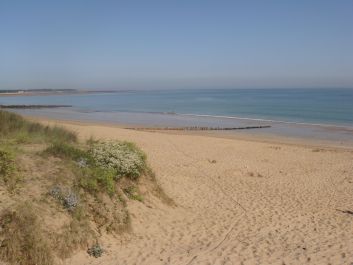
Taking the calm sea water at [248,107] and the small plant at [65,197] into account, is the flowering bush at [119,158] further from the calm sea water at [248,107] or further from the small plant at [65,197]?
the calm sea water at [248,107]

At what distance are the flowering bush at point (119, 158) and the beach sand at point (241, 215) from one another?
2.50 feet

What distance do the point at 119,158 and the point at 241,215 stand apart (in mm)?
3264

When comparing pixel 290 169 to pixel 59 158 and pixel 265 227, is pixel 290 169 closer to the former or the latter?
pixel 265 227

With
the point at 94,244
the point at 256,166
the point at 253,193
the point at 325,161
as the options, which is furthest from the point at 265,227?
the point at 325,161

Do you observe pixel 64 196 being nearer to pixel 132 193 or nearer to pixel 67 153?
pixel 67 153

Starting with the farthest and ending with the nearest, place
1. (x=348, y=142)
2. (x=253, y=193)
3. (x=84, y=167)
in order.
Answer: (x=348, y=142) → (x=253, y=193) → (x=84, y=167)

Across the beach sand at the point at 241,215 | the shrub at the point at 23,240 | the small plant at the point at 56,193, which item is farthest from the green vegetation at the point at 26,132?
the shrub at the point at 23,240

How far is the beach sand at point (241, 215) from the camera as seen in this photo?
7.90m

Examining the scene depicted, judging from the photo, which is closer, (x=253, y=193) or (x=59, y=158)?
(x=59, y=158)

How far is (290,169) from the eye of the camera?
17125mm

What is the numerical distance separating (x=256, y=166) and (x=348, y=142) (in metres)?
12.9

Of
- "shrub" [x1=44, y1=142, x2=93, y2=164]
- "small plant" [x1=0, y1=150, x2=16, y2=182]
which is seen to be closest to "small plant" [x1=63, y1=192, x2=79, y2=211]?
"small plant" [x1=0, y1=150, x2=16, y2=182]

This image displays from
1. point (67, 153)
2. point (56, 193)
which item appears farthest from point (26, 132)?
point (56, 193)

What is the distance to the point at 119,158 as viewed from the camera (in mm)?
10062
